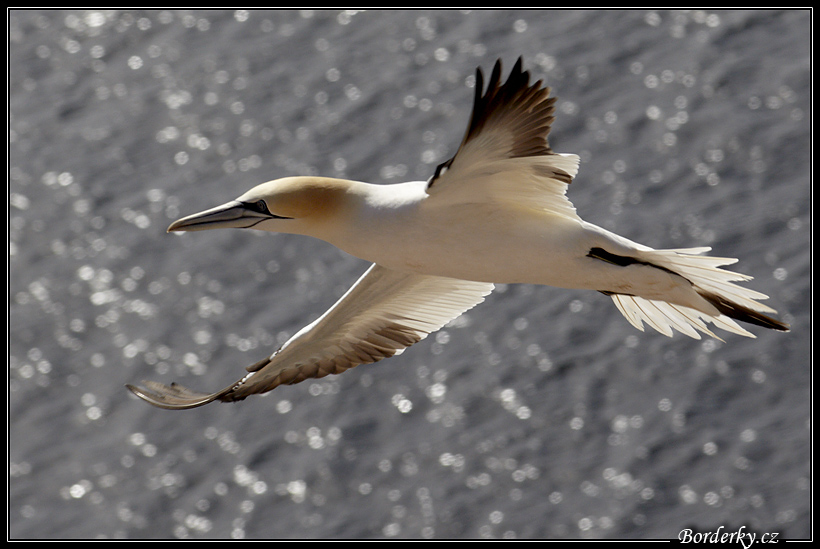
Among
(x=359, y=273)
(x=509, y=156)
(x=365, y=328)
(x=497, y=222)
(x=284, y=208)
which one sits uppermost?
(x=509, y=156)

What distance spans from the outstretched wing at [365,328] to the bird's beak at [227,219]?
1906mm

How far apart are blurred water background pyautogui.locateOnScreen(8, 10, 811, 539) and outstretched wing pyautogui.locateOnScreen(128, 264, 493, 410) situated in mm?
16351

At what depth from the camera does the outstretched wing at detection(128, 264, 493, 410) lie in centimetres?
920

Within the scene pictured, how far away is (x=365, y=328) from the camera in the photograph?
945 cm

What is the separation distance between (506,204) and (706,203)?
72.0ft

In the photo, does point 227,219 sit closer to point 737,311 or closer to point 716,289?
point 716,289

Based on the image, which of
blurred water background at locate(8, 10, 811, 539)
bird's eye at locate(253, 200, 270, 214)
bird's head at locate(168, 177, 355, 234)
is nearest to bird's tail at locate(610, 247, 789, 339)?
bird's head at locate(168, 177, 355, 234)

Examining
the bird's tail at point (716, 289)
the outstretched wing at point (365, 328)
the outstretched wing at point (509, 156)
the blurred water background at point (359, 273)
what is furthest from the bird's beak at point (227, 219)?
the blurred water background at point (359, 273)

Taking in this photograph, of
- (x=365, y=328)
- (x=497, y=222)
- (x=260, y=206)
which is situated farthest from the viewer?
(x=365, y=328)

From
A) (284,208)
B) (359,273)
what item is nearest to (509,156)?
(284,208)

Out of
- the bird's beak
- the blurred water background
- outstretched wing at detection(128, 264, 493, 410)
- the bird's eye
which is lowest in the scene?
the blurred water background

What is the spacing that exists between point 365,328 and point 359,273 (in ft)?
62.2

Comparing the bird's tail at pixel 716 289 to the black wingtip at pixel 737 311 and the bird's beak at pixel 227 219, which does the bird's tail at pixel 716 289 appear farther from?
the bird's beak at pixel 227 219

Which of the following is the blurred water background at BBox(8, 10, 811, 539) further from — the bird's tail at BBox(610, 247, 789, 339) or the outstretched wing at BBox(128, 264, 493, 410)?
the bird's tail at BBox(610, 247, 789, 339)
